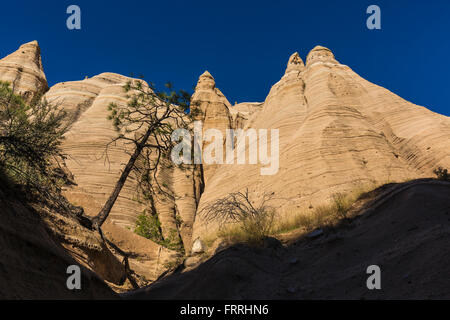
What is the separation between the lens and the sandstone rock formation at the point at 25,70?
3450cm

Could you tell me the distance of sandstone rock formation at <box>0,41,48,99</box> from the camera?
1358 inches

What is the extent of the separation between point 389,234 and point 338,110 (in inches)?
481

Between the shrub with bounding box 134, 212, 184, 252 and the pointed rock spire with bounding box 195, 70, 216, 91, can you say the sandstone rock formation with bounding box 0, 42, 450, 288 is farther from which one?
the pointed rock spire with bounding box 195, 70, 216, 91

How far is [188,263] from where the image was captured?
6.80 metres

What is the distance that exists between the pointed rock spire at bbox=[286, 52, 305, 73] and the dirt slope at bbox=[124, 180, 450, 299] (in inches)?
771

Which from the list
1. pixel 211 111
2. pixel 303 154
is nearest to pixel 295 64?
pixel 211 111

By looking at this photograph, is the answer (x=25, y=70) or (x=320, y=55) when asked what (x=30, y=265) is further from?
(x=25, y=70)

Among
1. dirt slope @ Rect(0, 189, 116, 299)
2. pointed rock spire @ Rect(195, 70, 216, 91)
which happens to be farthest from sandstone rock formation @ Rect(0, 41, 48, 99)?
dirt slope @ Rect(0, 189, 116, 299)

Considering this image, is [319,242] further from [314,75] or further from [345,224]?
[314,75]

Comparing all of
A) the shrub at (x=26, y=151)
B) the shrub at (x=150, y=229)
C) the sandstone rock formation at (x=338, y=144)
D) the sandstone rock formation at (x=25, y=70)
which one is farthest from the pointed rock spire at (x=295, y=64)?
the sandstone rock formation at (x=25, y=70)

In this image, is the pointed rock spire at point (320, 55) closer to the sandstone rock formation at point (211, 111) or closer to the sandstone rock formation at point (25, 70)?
the sandstone rock formation at point (211, 111)

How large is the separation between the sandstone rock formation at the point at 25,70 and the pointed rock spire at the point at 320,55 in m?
28.9

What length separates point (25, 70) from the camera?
36.2 meters

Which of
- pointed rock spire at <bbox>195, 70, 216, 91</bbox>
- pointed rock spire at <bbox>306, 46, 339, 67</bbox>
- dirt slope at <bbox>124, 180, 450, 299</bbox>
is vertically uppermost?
pointed rock spire at <bbox>195, 70, 216, 91</bbox>
